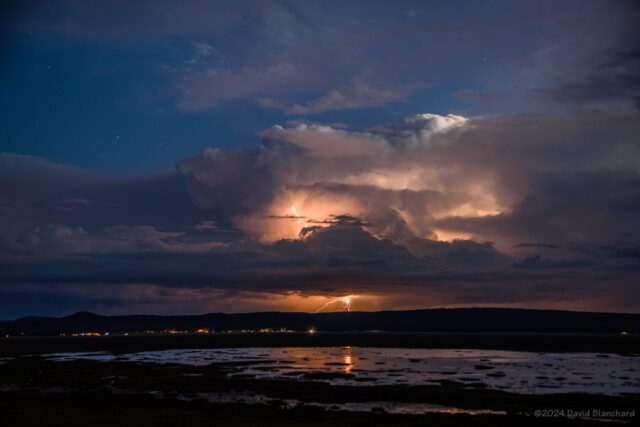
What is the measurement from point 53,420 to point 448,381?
1728 inches

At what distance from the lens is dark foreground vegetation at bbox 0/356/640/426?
137 ft

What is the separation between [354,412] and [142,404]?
19.1m

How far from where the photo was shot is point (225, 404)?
49000 millimetres

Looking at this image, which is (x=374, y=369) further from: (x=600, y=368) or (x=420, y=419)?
(x=420, y=419)

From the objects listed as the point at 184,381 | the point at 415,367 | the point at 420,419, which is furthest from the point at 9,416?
the point at 415,367

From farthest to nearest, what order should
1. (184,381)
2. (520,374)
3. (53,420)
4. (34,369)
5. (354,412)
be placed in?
1. (34,369)
2. (520,374)
3. (184,381)
4. (354,412)
5. (53,420)

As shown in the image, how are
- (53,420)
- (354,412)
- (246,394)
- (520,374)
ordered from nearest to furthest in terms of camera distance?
(53,420) → (354,412) → (246,394) → (520,374)

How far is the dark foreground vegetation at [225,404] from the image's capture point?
41688 mm

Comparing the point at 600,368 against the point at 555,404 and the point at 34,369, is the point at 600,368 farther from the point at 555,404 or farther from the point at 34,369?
the point at 34,369

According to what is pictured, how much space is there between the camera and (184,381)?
66.5 m

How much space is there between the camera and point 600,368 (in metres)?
86.7

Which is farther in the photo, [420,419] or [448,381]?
[448,381]

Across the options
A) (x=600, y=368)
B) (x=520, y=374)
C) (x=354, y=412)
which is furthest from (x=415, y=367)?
(x=354, y=412)

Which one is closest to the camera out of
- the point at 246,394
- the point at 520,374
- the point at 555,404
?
the point at 555,404
